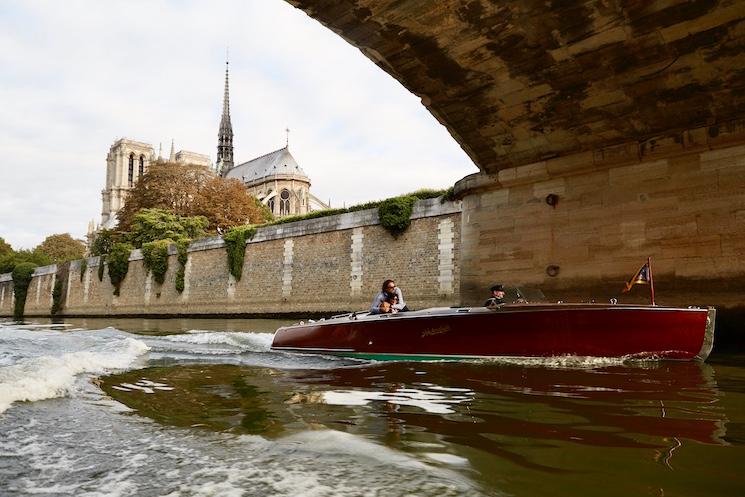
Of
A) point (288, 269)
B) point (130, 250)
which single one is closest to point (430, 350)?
point (288, 269)

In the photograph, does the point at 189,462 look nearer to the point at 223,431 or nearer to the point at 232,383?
the point at 223,431

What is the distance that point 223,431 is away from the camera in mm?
2855

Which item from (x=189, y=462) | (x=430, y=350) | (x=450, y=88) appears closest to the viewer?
(x=189, y=462)

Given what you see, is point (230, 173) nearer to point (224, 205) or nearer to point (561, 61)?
point (224, 205)

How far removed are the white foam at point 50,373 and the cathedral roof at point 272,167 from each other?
163 feet

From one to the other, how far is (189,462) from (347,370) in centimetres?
350

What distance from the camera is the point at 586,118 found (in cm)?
780

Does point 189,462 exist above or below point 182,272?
below

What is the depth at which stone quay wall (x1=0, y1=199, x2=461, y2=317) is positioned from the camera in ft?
50.1

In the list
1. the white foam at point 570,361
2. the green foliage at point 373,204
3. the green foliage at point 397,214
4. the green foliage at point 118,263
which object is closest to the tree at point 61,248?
the green foliage at point 118,263

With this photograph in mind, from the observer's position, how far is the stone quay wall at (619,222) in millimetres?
7023

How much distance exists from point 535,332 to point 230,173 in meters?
65.7

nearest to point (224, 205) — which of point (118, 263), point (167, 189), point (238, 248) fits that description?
point (167, 189)

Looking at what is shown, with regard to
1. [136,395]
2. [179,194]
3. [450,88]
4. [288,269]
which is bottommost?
[136,395]
